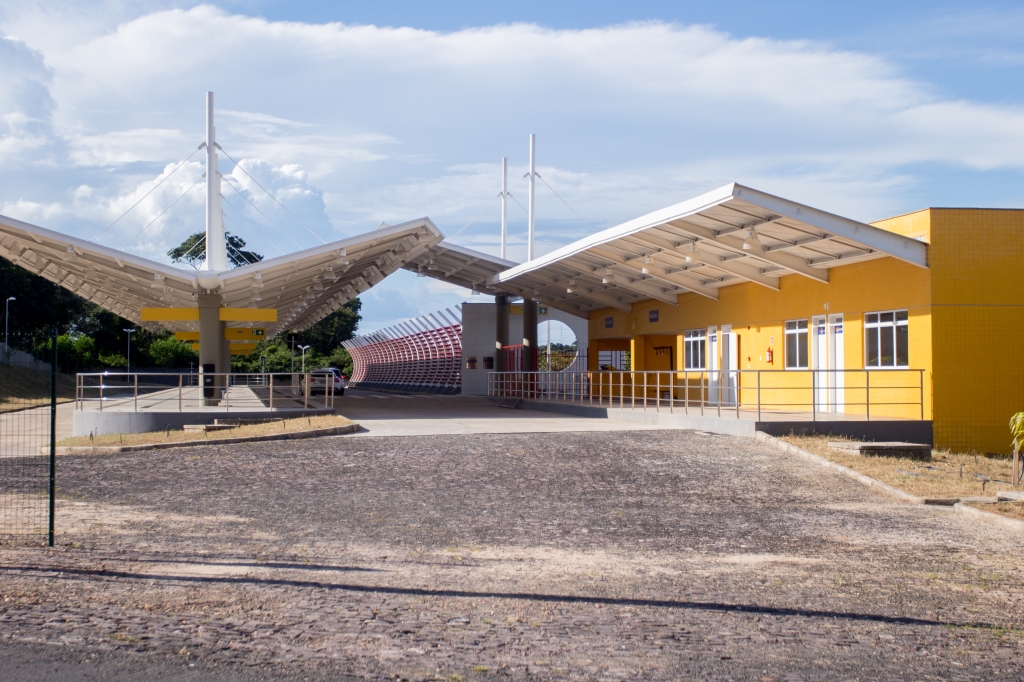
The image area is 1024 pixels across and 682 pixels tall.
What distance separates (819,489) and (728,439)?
16.2 feet

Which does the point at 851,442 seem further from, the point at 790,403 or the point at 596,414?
the point at 596,414

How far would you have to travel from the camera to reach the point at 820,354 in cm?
1984

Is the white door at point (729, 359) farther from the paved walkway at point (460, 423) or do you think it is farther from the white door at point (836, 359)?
the white door at point (836, 359)

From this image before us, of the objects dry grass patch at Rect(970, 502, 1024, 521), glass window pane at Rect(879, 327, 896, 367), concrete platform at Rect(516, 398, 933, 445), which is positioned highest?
glass window pane at Rect(879, 327, 896, 367)

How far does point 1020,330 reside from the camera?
16.5 m

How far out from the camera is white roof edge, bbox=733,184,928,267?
52.6 feet

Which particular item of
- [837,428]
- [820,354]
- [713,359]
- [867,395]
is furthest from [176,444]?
[713,359]

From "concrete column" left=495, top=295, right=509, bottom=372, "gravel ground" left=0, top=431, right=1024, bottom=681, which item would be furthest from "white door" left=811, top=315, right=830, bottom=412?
"concrete column" left=495, top=295, right=509, bottom=372

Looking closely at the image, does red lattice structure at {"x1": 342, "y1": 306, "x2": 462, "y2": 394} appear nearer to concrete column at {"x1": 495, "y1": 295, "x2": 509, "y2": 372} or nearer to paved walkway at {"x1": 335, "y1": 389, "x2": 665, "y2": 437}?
concrete column at {"x1": 495, "y1": 295, "x2": 509, "y2": 372}

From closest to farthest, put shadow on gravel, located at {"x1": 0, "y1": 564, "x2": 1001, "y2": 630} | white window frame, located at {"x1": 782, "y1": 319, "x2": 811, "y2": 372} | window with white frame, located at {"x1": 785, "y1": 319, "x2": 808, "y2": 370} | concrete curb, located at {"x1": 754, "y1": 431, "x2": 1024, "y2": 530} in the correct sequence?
shadow on gravel, located at {"x1": 0, "y1": 564, "x2": 1001, "y2": 630}, concrete curb, located at {"x1": 754, "y1": 431, "x2": 1024, "y2": 530}, white window frame, located at {"x1": 782, "y1": 319, "x2": 811, "y2": 372}, window with white frame, located at {"x1": 785, "y1": 319, "x2": 808, "y2": 370}

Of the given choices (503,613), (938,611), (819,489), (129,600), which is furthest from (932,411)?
(129,600)

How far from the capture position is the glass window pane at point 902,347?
16922 millimetres

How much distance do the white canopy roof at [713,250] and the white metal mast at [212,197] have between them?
8.81 m

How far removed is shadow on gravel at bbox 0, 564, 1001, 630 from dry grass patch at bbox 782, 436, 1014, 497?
457 cm
